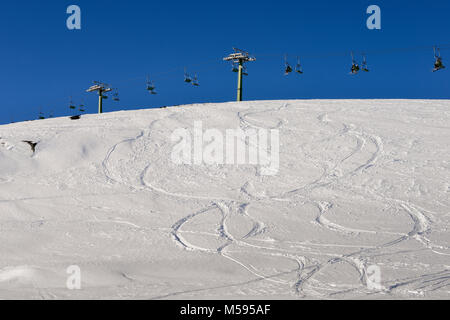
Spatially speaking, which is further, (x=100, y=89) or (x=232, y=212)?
(x=100, y=89)

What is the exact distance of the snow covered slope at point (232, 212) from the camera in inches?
213

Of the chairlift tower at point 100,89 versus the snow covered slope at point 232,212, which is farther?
the chairlift tower at point 100,89

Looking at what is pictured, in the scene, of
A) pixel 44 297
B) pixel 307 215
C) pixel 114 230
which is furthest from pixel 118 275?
pixel 307 215

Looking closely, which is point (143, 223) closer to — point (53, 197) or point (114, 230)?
point (114, 230)

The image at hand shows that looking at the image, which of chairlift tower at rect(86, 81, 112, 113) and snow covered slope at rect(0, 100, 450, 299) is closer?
snow covered slope at rect(0, 100, 450, 299)

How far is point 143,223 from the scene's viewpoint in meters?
7.51

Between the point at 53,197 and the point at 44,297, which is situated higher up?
the point at 53,197

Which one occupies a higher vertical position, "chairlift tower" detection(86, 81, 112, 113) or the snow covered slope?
"chairlift tower" detection(86, 81, 112, 113)

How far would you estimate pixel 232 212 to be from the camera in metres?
7.90

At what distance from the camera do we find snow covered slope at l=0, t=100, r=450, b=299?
5418 mm

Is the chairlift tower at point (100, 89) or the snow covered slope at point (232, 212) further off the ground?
the chairlift tower at point (100, 89)
